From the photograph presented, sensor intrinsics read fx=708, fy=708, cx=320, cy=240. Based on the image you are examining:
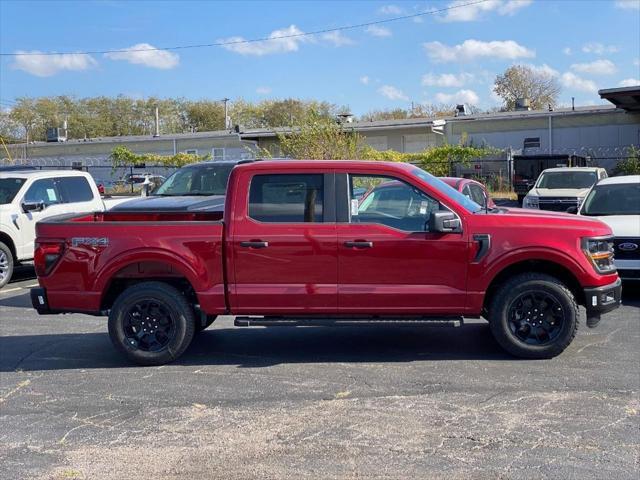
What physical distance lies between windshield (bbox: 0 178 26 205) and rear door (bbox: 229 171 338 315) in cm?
747

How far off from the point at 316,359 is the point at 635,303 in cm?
522

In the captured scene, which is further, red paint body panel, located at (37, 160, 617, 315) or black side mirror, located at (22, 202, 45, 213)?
black side mirror, located at (22, 202, 45, 213)

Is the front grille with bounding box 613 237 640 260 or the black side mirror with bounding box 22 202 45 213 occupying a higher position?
the black side mirror with bounding box 22 202 45 213

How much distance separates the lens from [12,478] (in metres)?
4.39

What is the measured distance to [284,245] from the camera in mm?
6574

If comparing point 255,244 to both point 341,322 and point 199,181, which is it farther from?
point 199,181

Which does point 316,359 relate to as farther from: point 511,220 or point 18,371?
point 18,371

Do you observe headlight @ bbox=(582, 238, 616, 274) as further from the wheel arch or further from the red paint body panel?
the wheel arch

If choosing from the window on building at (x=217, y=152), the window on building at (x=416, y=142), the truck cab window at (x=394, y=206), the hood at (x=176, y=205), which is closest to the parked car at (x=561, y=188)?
the hood at (x=176, y=205)

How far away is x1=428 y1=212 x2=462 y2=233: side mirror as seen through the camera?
21.0 feet

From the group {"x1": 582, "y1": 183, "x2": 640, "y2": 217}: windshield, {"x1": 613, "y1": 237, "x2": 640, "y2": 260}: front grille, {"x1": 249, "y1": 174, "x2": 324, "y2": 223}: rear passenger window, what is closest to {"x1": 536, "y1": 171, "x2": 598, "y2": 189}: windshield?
{"x1": 582, "y1": 183, "x2": 640, "y2": 217}: windshield

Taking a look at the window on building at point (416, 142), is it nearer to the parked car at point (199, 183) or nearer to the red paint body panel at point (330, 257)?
the parked car at point (199, 183)

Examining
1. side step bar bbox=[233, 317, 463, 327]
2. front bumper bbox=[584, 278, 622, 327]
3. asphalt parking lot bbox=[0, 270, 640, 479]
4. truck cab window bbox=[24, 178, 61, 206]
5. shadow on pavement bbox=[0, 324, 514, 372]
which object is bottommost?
asphalt parking lot bbox=[0, 270, 640, 479]

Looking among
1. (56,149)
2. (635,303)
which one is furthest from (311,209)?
(56,149)
